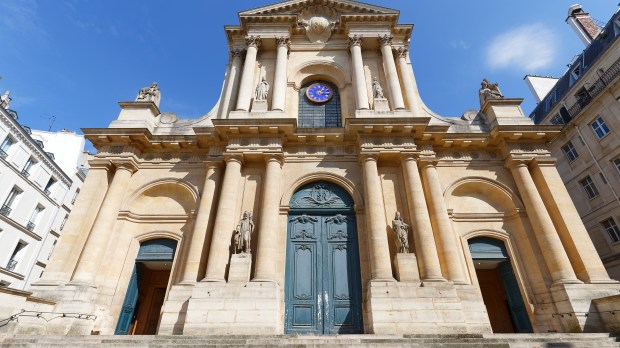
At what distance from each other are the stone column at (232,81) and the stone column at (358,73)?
547cm

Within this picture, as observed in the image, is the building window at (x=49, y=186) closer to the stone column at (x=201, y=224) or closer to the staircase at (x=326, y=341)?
the stone column at (x=201, y=224)

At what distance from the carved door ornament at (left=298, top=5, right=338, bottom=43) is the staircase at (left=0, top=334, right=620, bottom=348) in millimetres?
14317

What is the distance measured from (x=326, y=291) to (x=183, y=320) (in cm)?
428

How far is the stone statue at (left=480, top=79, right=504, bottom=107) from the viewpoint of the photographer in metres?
14.0

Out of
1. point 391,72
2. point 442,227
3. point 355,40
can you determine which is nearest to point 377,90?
point 391,72

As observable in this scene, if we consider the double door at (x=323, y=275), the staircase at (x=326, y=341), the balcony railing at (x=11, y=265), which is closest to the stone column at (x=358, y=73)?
the double door at (x=323, y=275)

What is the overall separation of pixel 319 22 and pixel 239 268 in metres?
12.9

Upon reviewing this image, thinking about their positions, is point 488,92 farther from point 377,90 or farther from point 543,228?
point 543,228

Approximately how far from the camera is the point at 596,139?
691 inches

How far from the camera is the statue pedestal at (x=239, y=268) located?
9547mm

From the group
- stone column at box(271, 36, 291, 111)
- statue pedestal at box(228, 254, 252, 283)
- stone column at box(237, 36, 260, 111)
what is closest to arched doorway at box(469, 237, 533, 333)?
statue pedestal at box(228, 254, 252, 283)

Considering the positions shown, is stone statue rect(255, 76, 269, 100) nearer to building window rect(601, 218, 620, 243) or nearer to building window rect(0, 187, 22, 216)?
building window rect(0, 187, 22, 216)

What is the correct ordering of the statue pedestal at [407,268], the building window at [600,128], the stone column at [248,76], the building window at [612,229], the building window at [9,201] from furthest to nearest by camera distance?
1. the building window at [9,201]
2. the building window at [600,128]
3. the building window at [612,229]
4. the stone column at [248,76]
5. the statue pedestal at [407,268]

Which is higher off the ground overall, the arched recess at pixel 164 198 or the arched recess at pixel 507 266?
the arched recess at pixel 164 198
